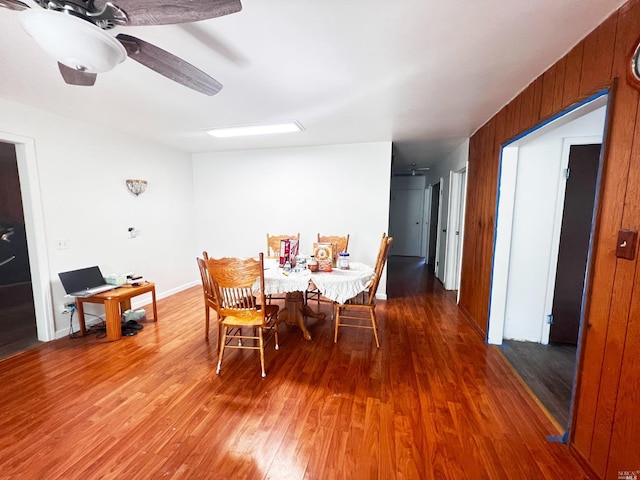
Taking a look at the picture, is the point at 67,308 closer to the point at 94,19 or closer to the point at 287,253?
the point at 287,253

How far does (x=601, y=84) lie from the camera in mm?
1381

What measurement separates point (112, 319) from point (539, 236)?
14.2 ft

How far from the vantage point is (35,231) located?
2.59 metres

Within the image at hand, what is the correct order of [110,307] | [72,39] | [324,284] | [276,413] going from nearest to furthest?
[72,39]
[276,413]
[324,284]
[110,307]

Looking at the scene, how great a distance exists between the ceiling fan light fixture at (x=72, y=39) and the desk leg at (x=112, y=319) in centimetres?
235

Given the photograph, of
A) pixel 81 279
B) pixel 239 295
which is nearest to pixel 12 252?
pixel 81 279

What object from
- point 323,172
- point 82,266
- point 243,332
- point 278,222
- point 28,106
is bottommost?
point 243,332

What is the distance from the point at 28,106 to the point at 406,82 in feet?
11.4

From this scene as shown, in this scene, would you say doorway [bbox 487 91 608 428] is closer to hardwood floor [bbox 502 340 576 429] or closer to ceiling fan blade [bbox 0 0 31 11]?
hardwood floor [bbox 502 340 576 429]

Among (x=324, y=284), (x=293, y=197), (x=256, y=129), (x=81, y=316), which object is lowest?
(x=81, y=316)

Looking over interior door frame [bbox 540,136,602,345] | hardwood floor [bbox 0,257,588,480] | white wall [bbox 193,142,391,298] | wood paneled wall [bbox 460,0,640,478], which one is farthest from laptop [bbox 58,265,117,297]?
interior door frame [bbox 540,136,602,345]

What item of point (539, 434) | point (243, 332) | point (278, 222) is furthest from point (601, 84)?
point (278, 222)

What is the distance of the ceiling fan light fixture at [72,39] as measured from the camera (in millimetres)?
961

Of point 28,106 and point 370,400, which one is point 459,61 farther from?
point 28,106
